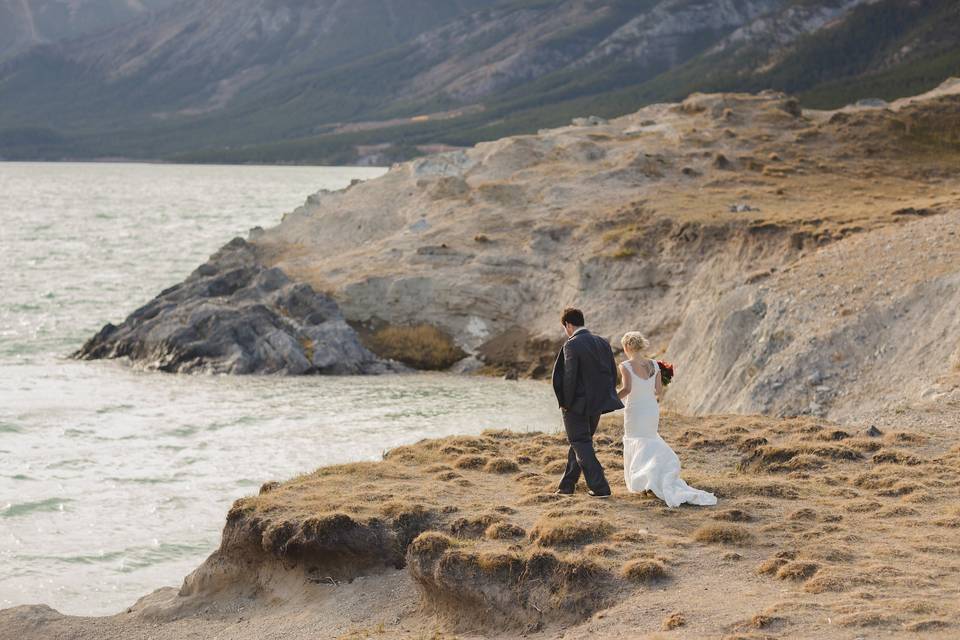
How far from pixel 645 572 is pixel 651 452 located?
9.93 feet

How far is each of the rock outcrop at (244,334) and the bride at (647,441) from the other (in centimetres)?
2809

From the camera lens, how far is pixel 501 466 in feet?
65.8

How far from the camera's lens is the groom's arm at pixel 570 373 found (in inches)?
643

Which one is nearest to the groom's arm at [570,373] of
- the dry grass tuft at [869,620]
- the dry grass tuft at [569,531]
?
the dry grass tuft at [569,531]

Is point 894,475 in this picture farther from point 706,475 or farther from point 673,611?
point 673,611

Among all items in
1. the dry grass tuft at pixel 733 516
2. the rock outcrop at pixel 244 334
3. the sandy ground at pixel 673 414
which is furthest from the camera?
the rock outcrop at pixel 244 334

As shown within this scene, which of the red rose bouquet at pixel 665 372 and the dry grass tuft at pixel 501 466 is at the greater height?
the red rose bouquet at pixel 665 372

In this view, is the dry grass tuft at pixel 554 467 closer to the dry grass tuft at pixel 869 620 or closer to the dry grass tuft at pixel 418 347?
the dry grass tuft at pixel 869 620

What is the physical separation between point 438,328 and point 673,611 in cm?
3407

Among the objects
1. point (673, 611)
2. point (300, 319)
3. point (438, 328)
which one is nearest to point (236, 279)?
point (300, 319)

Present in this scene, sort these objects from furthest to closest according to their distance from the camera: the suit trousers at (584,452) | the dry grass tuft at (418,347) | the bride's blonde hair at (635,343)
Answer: the dry grass tuft at (418,347) < the suit trousers at (584,452) < the bride's blonde hair at (635,343)

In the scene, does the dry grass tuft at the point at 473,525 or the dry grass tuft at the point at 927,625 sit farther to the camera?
the dry grass tuft at the point at 473,525

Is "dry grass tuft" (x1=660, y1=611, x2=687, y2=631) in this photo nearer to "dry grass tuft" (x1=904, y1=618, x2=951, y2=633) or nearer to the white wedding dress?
"dry grass tuft" (x1=904, y1=618, x2=951, y2=633)

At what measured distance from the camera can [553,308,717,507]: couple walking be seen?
1634 cm
